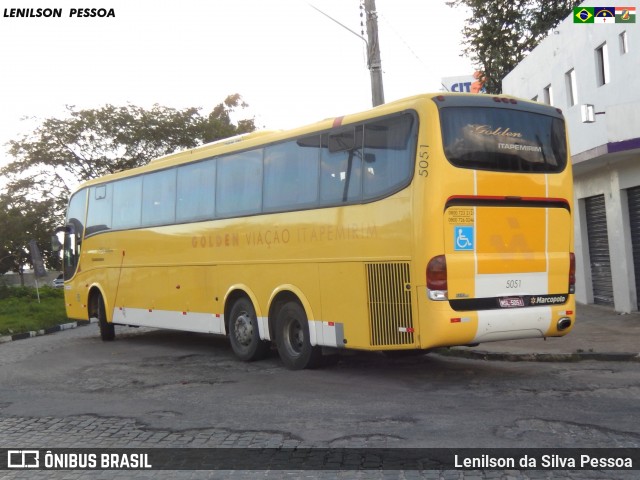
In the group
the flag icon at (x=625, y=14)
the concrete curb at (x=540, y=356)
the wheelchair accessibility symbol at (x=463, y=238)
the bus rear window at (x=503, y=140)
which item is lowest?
the concrete curb at (x=540, y=356)

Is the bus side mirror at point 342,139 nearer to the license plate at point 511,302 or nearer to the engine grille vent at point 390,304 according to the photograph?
the engine grille vent at point 390,304

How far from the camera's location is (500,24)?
3756cm

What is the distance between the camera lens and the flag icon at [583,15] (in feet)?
58.9

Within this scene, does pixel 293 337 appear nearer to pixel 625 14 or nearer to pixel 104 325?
pixel 104 325

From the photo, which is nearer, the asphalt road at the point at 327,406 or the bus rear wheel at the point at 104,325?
the asphalt road at the point at 327,406

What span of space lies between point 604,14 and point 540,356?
960 centimetres

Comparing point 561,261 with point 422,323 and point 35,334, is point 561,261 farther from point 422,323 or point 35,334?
point 35,334

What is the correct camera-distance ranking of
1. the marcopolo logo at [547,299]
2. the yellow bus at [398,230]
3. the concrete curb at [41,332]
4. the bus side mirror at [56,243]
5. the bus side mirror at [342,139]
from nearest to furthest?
the yellow bus at [398,230] < the marcopolo logo at [547,299] < the bus side mirror at [342,139] < the bus side mirror at [56,243] < the concrete curb at [41,332]

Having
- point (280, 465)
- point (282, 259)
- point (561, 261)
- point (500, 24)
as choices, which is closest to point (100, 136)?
point (500, 24)

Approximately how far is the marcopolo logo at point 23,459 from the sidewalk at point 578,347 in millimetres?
7037

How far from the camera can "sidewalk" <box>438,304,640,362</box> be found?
35.2 feet

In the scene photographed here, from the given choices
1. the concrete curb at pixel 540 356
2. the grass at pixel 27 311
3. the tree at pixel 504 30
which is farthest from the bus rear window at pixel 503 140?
the tree at pixel 504 30

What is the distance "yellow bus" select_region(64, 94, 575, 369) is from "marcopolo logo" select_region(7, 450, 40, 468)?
4.26 metres

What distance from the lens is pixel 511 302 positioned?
9.10 m
